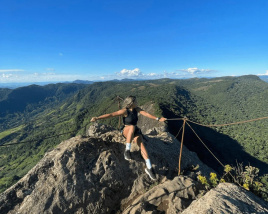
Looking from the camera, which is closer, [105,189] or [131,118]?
[131,118]

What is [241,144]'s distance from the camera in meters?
127

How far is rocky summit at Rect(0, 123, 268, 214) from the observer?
6.37 m

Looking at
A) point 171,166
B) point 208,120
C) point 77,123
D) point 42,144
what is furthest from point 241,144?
point 42,144

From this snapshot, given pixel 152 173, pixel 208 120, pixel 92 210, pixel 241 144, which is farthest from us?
pixel 208 120

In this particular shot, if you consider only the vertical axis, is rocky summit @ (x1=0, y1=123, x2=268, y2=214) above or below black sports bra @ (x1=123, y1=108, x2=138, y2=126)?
below

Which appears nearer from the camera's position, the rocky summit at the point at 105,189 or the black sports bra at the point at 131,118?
the rocky summit at the point at 105,189

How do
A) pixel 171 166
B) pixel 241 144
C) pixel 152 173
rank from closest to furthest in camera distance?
pixel 152 173, pixel 171 166, pixel 241 144

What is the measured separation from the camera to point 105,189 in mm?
7715

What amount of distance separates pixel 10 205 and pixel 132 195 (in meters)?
5.48

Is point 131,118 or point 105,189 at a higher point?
point 131,118

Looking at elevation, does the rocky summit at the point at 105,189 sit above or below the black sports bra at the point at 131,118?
below

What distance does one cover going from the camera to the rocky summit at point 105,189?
20.9 ft

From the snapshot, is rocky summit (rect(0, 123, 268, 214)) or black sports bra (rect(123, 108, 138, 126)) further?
black sports bra (rect(123, 108, 138, 126))

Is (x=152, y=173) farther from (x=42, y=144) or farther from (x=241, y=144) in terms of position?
(x=42, y=144)
